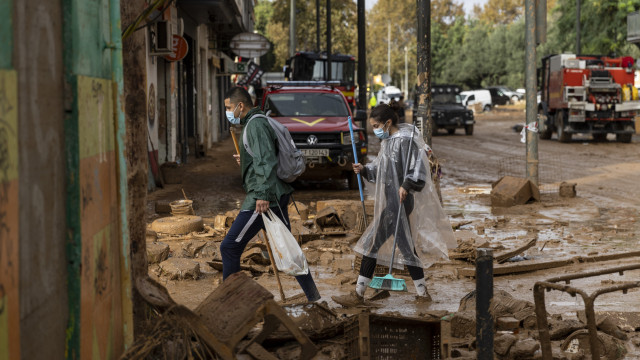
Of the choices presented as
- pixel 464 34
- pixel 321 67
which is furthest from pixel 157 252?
pixel 464 34

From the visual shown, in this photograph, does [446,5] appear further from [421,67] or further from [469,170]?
[421,67]

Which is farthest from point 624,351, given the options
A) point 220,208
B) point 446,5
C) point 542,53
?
point 446,5

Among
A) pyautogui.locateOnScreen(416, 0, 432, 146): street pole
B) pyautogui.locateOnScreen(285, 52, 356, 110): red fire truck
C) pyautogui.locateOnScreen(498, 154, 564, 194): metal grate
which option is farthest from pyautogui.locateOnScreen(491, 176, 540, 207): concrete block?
pyautogui.locateOnScreen(285, 52, 356, 110): red fire truck

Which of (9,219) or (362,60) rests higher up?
(362,60)

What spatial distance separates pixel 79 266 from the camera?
12.6 feet

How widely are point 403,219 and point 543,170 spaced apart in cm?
1309

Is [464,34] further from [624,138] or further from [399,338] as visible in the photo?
[399,338]

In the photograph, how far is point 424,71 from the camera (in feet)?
39.7

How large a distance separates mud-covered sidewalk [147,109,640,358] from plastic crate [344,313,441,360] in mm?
312

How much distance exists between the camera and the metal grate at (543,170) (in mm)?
16655

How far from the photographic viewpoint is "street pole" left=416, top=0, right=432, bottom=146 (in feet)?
39.8

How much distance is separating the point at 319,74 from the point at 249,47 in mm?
7415

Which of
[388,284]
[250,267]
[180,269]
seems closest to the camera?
[388,284]

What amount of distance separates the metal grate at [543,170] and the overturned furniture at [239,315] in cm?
1147
